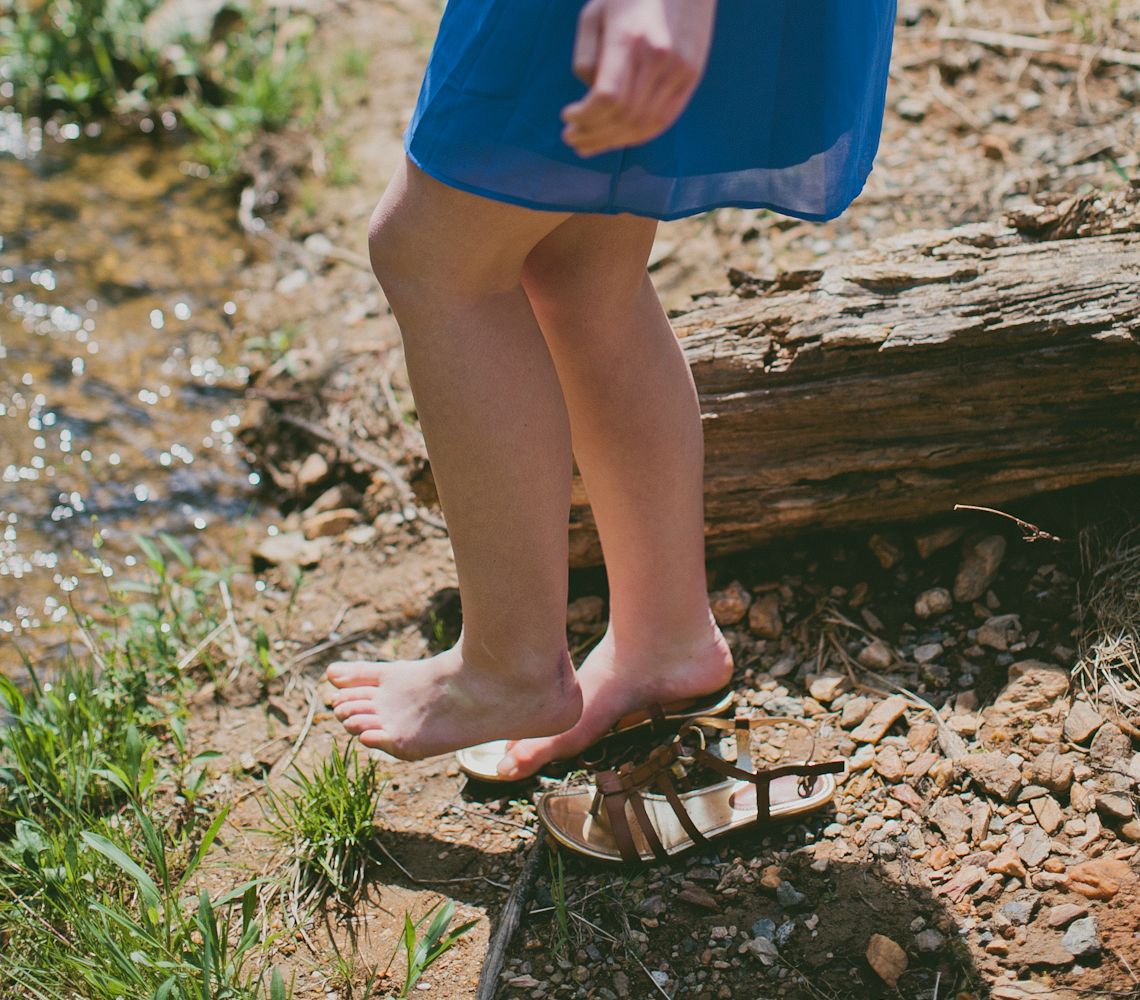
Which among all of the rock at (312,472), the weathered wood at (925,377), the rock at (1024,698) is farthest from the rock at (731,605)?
the rock at (312,472)

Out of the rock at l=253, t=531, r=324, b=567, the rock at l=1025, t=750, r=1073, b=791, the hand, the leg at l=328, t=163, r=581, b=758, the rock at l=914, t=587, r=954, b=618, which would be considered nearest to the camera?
the hand

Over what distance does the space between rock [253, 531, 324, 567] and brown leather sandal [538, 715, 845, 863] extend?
39.7 inches

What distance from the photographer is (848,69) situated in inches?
48.9

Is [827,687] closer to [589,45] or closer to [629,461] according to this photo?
[629,461]

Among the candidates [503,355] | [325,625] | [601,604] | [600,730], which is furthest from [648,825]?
[325,625]

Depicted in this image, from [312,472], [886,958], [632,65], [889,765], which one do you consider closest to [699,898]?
[886,958]

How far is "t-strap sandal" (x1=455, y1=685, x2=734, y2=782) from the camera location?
5.74 feet

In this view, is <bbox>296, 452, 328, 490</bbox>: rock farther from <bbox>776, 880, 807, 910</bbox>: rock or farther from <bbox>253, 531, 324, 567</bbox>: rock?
<bbox>776, 880, 807, 910</bbox>: rock

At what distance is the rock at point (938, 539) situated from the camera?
6.40ft

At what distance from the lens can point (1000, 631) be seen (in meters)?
1.83

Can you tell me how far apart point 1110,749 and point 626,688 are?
0.71 meters

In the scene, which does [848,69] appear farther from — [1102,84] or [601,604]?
[1102,84]

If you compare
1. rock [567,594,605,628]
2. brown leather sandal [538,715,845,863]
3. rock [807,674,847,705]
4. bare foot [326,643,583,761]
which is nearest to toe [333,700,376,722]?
bare foot [326,643,583,761]

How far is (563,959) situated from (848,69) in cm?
119
